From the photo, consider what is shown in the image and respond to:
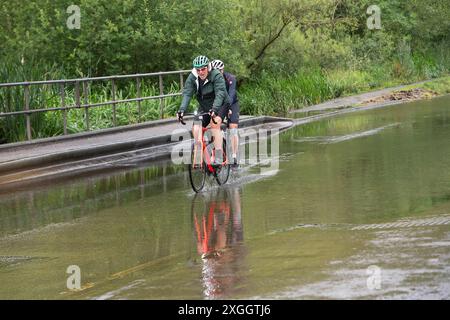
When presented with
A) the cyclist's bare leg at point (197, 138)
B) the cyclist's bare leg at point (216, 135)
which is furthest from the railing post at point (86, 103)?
the cyclist's bare leg at point (197, 138)

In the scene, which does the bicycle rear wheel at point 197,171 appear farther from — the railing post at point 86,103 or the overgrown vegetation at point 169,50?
the railing post at point 86,103

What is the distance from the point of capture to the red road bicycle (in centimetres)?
1495

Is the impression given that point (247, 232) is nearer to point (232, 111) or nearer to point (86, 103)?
point (232, 111)

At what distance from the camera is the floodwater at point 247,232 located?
8.30 m

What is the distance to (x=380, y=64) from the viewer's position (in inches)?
1624

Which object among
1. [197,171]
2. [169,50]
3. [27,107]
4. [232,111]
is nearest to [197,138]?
[197,171]

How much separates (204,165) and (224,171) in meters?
0.72

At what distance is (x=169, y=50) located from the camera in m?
27.4

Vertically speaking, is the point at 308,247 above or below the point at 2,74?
below

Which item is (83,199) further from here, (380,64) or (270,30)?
(380,64)

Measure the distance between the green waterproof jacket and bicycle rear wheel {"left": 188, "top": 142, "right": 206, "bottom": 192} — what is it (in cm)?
72
